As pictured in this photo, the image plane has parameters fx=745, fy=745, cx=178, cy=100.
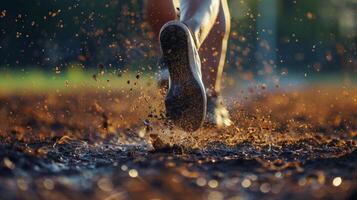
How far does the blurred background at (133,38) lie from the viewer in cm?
1814

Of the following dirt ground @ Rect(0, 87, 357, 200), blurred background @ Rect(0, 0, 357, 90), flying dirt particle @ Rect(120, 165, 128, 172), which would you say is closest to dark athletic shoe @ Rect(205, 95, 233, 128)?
dirt ground @ Rect(0, 87, 357, 200)

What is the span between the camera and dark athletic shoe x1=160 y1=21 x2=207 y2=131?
3412 mm

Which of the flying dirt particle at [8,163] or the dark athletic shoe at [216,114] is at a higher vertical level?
the flying dirt particle at [8,163]

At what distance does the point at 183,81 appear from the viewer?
343 centimetres

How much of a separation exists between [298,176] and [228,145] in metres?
1.25

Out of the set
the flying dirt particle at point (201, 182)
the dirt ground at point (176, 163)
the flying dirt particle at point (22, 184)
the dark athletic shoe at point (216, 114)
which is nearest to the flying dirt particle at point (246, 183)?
the dirt ground at point (176, 163)

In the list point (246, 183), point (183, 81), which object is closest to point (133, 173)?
point (246, 183)

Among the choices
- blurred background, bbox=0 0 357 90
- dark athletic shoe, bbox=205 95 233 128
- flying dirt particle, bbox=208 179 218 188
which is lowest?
blurred background, bbox=0 0 357 90

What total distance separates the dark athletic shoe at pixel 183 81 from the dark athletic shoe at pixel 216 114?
41cm

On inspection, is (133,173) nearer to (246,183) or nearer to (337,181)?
(246,183)

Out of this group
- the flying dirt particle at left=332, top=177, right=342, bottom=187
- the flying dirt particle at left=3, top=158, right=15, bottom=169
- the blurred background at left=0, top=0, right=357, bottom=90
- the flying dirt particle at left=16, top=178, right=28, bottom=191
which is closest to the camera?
the flying dirt particle at left=16, top=178, right=28, bottom=191

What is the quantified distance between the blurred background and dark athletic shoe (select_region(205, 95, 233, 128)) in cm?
1065

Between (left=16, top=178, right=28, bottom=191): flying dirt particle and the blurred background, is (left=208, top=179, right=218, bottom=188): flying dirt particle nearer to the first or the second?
(left=16, top=178, right=28, bottom=191): flying dirt particle

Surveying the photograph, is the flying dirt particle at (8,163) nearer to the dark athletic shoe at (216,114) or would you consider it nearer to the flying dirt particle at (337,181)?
the flying dirt particle at (337,181)
